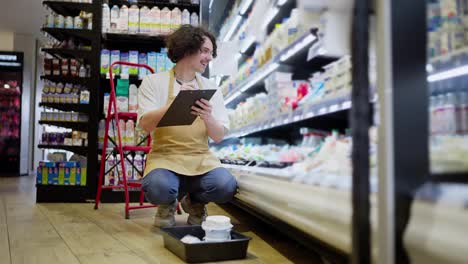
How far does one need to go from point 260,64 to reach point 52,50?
231 centimetres

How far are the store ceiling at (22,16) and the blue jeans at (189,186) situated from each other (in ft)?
21.0

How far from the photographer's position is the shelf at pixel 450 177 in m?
0.81

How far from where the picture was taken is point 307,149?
1.94 metres

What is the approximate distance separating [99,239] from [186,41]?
120 centimetres

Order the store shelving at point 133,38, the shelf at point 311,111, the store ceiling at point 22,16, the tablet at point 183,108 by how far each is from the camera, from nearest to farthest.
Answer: the shelf at point 311,111 → the tablet at point 183,108 → the store shelving at point 133,38 → the store ceiling at point 22,16

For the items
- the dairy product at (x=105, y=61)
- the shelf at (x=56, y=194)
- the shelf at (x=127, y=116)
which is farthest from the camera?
the dairy product at (x=105, y=61)

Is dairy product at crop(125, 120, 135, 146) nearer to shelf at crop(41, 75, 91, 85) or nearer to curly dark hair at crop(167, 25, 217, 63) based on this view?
shelf at crop(41, 75, 91, 85)

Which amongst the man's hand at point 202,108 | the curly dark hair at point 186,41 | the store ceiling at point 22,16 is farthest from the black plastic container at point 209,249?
the store ceiling at point 22,16

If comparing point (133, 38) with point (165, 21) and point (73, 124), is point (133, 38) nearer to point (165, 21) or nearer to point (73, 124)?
point (165, 21)

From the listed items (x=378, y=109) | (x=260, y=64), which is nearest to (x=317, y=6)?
(x=378, y=109)

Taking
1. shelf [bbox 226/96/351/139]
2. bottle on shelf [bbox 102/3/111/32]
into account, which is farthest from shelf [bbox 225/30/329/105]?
bottle on shelf [bbox 102/3/111/32]

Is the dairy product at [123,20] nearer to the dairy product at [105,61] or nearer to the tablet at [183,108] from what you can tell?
the dairy product at [105,61]

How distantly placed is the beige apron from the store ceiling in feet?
20.4

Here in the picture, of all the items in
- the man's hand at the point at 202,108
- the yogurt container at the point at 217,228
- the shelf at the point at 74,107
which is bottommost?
the yogurt container at the point at 217,228
